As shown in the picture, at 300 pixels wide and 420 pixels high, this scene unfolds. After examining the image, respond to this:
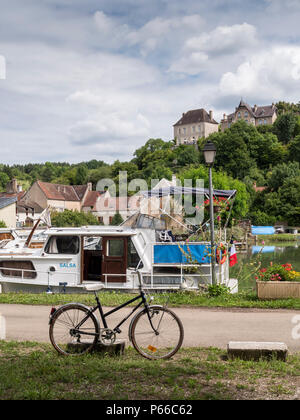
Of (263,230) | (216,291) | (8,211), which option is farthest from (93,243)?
(263,230)

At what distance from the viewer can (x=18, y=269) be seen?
60.2 feet

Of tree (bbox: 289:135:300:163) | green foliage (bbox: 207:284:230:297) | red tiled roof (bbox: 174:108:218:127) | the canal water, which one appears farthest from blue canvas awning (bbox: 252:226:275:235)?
red tiled roof (bbox: 174:108:218:127)

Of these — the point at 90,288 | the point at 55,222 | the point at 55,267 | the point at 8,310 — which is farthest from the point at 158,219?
the point at 55,222

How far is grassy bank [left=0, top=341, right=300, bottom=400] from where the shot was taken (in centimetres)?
551

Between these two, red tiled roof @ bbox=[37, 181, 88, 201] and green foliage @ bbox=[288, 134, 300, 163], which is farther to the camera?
green foliage @ bbox=[288, 134, 300, 163]

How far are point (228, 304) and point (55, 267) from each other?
25.4 feet

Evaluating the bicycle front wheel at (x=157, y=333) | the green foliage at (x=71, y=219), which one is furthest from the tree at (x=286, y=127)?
the bicycle front wheel at (x=157, y=333)

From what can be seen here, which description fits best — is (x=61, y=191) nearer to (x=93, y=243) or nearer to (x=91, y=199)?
(x=91, y=199)

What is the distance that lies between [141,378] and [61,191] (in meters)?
102

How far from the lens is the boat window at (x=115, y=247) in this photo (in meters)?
17.2

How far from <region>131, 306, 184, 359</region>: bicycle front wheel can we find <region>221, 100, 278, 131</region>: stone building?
510 feet

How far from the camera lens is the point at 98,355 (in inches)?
282

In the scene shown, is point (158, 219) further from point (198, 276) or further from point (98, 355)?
point (98, 355)

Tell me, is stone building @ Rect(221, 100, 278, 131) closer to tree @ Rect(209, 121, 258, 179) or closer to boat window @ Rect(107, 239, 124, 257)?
tree @ Rect(209, 121, 258, 179)
